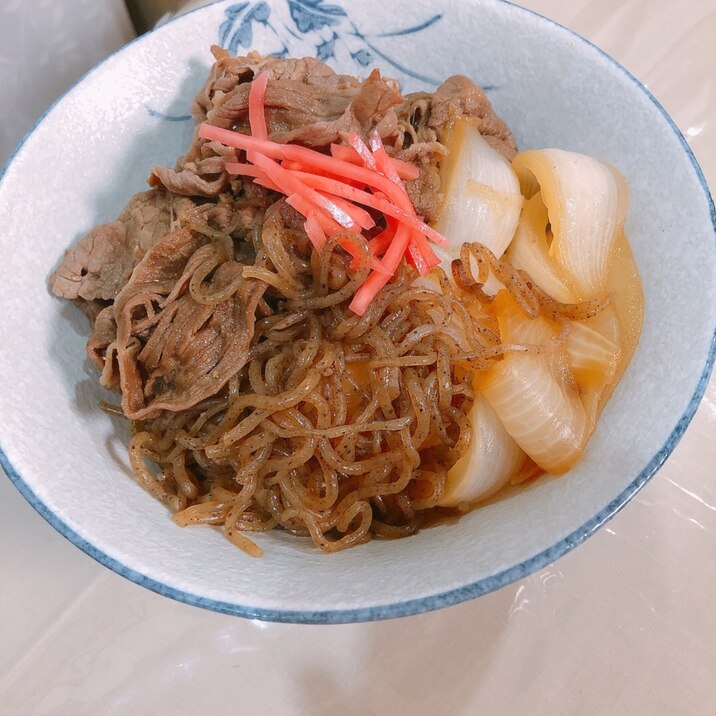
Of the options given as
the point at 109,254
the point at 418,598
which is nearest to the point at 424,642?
the point at 418,598

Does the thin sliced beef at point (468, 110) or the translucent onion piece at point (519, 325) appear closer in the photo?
the translucent onion piece at point (519, 325)

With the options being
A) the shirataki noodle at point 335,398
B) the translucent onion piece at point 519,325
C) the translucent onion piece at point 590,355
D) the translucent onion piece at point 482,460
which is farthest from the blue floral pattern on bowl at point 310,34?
the translucent onion piece at point 482,460

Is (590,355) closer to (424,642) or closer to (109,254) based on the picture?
(424,642)

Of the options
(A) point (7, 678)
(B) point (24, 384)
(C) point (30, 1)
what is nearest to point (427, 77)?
(C) point (30, 1)

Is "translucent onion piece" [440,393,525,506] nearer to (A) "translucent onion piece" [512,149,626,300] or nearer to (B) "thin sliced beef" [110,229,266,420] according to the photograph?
(A) "translucent onion piece" [512,149,626,300]

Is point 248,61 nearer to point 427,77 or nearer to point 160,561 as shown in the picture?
point 427,77

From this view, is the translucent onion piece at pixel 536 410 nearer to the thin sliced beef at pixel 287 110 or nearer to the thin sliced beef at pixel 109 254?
the thin sliced beef at pixel 287 110

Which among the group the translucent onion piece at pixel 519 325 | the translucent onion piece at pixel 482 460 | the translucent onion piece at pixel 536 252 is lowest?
the translucent onion piece at pixel 482 460

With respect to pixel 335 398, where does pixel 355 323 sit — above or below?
above
